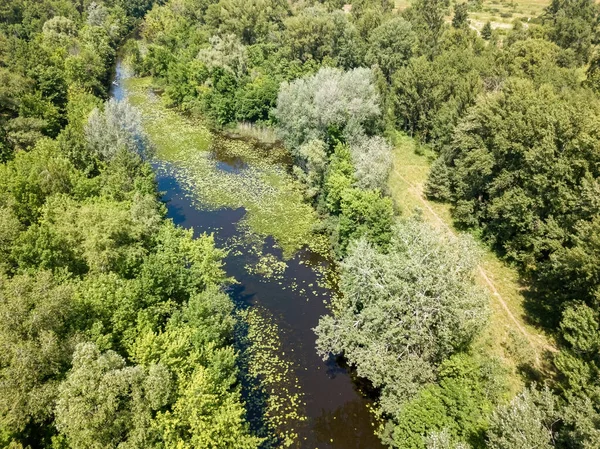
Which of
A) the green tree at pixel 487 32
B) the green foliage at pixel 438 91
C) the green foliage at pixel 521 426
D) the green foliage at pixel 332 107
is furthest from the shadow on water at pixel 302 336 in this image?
the green tree at pixel 487 32

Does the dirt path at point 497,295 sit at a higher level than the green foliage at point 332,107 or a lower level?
lower

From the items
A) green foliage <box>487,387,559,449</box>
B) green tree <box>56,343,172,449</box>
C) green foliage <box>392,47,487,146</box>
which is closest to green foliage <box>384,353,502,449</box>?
green foliage <box>487,387,559,449</box>

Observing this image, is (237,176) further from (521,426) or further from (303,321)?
(521,426)

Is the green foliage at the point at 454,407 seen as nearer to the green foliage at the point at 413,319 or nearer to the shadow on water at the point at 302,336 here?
the green foliage at the point at 413,319

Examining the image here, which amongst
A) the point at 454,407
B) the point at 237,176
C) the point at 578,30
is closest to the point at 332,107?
the point at 237,176

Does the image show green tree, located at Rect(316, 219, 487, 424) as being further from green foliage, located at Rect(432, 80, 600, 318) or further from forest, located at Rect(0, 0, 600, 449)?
green foliage, located at Rect(432, 80, 600, 318)

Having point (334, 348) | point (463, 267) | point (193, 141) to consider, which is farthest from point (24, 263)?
point (193, 141)
